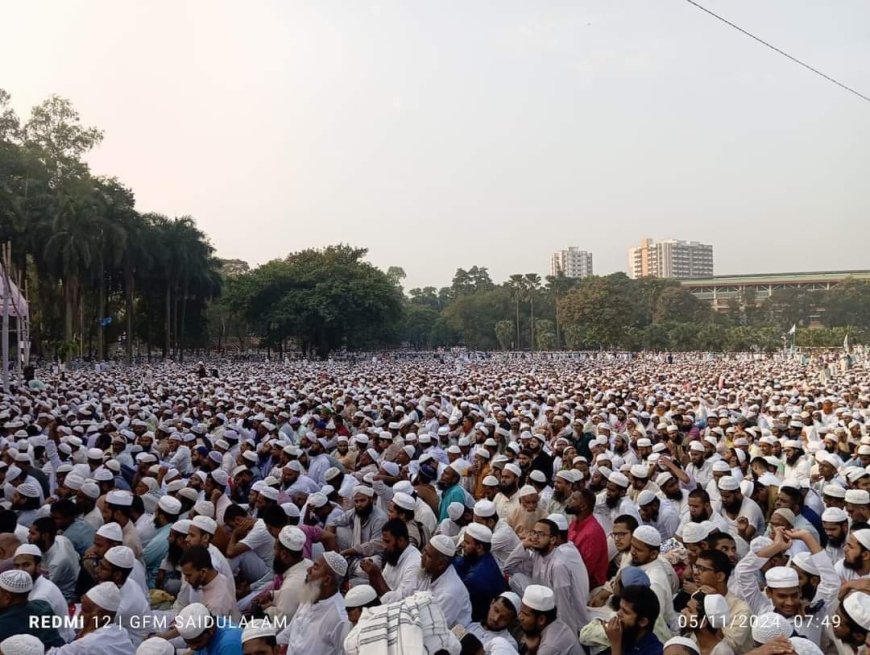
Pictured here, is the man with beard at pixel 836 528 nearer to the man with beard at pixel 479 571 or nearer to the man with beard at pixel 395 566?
the man with beard at pixel 479 571

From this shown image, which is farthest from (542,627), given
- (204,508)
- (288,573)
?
(204,508)

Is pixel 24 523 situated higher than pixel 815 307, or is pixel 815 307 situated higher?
pixel 815 307

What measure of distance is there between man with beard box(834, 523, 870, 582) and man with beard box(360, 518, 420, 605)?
2480 millimetres

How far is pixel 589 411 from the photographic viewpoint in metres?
13.9

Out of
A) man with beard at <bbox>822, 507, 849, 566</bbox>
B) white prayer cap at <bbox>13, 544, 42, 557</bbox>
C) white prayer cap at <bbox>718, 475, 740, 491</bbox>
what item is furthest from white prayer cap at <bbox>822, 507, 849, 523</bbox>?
Answer: white prayer cap at <bbox>13, 544, 42, 557</bbox>

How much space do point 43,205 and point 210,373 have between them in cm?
1501

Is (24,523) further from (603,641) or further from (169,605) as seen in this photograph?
(603,641)

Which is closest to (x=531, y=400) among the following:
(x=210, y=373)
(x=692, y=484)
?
(x=692, y=484)

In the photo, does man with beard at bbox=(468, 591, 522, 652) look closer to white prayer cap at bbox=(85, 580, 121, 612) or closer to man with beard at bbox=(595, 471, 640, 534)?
→ white prayer cap at bbox=(85, 580, 121, 612)

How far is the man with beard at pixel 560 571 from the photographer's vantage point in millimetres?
4512

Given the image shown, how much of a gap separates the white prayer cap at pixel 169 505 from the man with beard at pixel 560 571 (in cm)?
290

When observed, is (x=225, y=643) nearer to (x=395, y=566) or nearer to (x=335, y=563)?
(x=335, y=563)

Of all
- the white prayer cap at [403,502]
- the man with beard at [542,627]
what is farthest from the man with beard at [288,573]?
the man with beard at [542,627]

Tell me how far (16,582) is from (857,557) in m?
4.62
